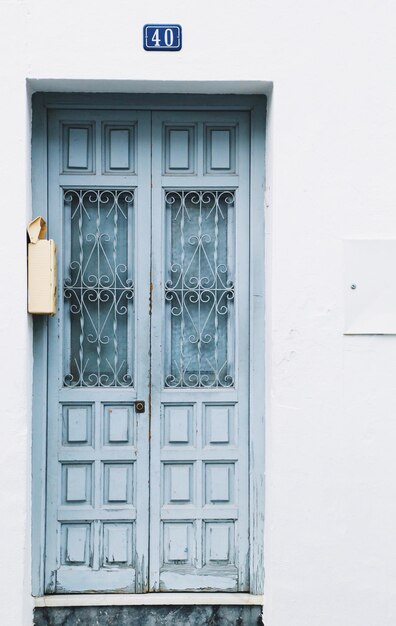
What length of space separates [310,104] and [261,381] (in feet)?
5.03

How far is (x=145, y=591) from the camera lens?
4.20 meters

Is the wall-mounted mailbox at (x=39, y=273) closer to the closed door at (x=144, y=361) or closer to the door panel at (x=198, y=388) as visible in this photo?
the closed door at (x=144, y=361)

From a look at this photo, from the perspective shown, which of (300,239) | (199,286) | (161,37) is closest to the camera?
(161,37)

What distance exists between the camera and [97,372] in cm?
422

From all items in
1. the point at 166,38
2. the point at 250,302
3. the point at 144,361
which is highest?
the point at 166,38

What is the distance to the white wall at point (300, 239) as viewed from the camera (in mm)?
3895

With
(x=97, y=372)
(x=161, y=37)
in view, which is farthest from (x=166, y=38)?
(x=97, y=372)

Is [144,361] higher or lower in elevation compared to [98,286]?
lower

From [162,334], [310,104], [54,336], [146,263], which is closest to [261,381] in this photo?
[162,334]

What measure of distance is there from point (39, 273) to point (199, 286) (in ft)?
2.95

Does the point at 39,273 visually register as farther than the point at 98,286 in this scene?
No

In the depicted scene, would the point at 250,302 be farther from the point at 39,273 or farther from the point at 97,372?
the point at 39,273

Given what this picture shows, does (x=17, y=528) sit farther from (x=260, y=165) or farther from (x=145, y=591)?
(x=260, y=165)

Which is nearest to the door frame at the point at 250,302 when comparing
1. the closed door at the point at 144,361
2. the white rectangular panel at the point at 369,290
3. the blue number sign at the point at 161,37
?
the closed door at the point at 144,361
